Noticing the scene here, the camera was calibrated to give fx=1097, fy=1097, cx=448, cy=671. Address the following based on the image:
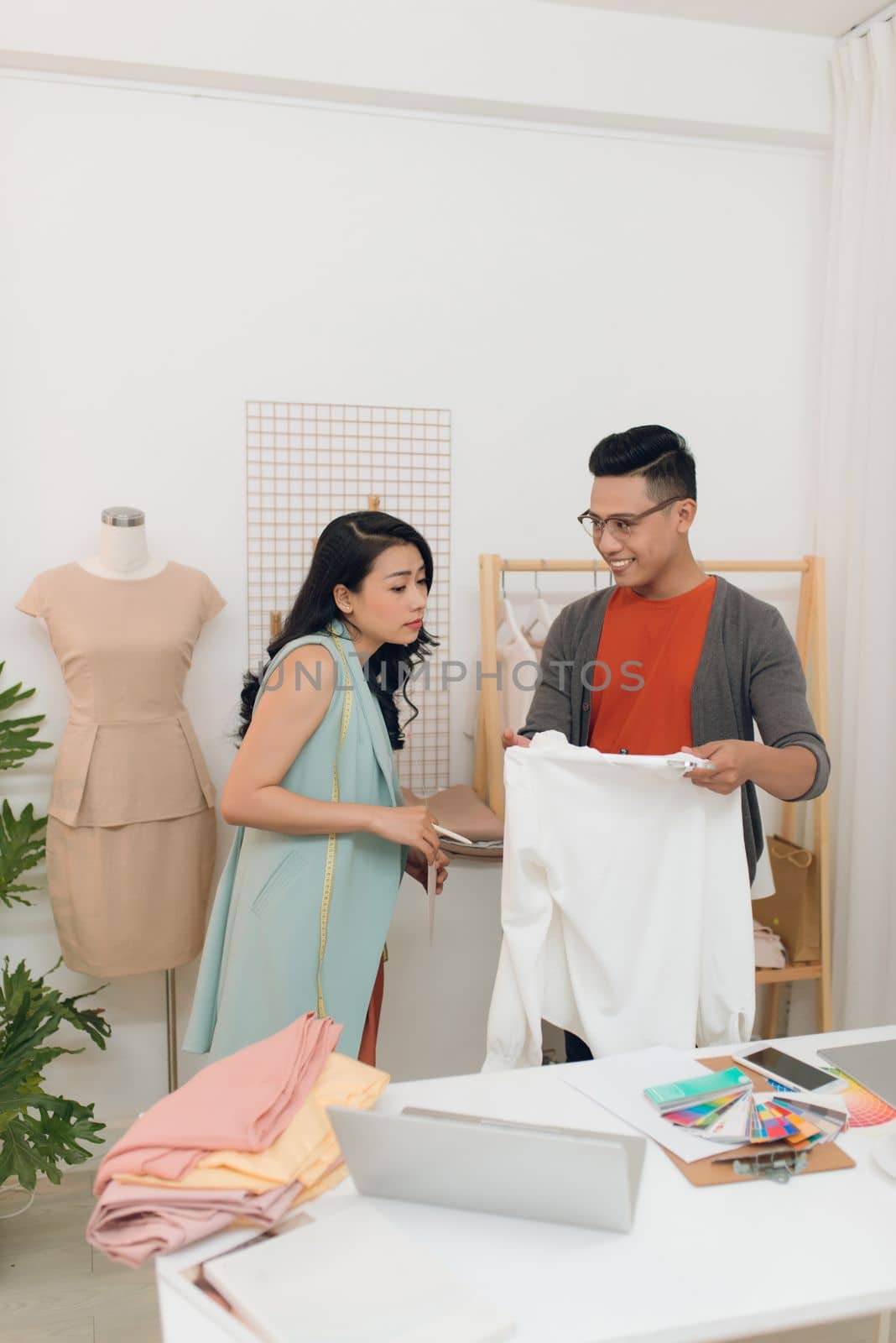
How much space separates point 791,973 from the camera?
3031 millimetres

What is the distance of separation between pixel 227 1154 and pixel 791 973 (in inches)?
88.0

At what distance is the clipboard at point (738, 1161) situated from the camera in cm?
127

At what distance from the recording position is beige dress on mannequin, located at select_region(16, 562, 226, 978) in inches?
103

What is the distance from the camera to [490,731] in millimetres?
2918

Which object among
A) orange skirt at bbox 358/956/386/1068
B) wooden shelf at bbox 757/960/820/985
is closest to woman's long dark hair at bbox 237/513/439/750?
orange skirt at bbox 358/956/386/1068

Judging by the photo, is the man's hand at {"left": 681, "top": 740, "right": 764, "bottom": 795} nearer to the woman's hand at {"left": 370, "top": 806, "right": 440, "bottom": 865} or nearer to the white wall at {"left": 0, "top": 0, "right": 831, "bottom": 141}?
the woman's hand at {"left": 370, "top": 806, "right": 440, "bottom": 865}

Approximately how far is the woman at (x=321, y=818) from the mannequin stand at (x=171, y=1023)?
30.0 inches

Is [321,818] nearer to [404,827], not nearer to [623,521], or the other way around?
[404,827]

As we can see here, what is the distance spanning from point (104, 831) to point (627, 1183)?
185cm

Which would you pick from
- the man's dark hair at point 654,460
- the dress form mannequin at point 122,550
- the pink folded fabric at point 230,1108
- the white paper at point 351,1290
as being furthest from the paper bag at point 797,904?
the white paper at point 351,1290

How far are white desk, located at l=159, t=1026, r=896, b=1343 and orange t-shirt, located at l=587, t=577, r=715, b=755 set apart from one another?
34.9 inches

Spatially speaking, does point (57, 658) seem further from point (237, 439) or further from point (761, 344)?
point (761, 344)

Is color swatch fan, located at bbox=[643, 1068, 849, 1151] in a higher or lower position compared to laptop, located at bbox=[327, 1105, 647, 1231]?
lower

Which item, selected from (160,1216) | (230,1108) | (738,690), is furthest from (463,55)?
(160,1216)
